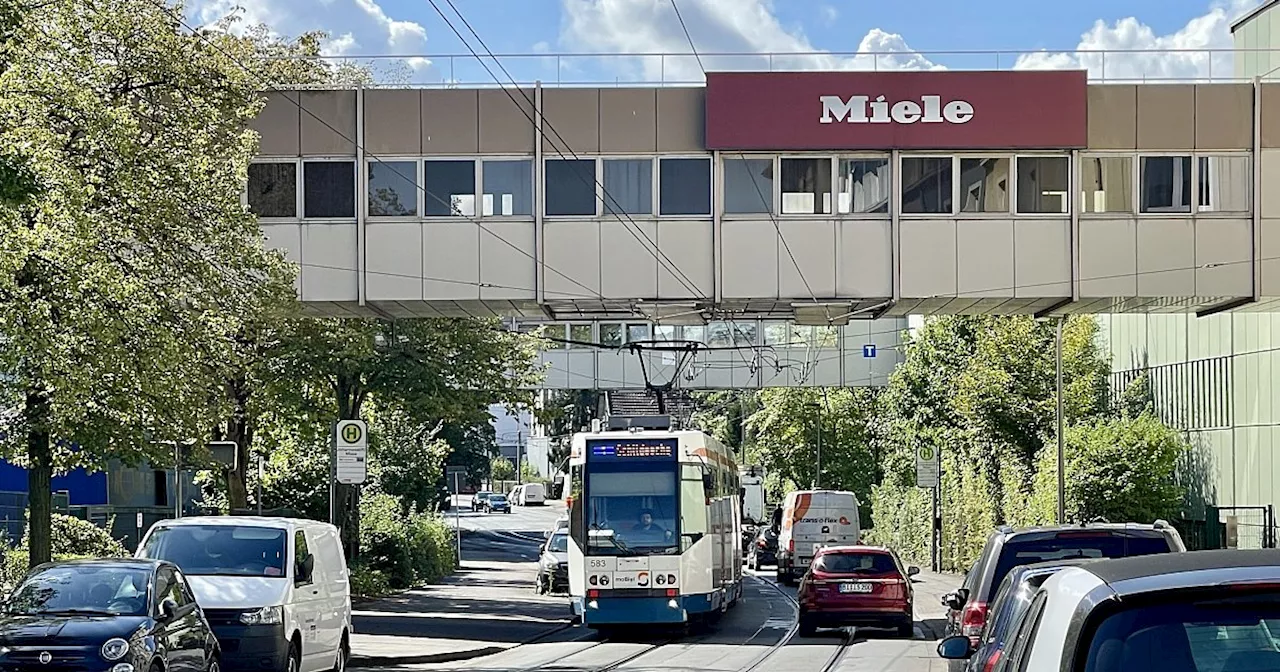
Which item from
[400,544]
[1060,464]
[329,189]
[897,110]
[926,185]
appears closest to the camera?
[897,110]

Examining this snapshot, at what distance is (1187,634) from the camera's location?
4863mm

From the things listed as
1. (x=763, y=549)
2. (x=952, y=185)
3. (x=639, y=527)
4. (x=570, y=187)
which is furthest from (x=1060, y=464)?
(x=763, y=549)

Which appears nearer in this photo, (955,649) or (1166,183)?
(955,649)

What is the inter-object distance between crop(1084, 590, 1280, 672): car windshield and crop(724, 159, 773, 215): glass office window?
86.4 feet

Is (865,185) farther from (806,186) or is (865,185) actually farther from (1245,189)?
(1245,189)

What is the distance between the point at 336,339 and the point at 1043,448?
67.7 feet

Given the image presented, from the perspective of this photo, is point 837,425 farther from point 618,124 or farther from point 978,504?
point 618,124

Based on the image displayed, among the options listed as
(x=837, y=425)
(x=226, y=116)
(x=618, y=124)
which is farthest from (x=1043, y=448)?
(x=837, y=425)

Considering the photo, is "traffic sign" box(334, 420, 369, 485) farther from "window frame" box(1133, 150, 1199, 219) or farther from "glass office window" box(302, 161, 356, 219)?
"window frame" box(1133, 150, 1199, 219)

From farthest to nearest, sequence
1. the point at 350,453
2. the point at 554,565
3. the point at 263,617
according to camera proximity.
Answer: the point at 554,565, the point at 350,453, the point at 263,617

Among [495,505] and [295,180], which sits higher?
[295,180]

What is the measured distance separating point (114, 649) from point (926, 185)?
67.2 ft

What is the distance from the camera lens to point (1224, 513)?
4141 cm

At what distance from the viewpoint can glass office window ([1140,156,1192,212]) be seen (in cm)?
3102
